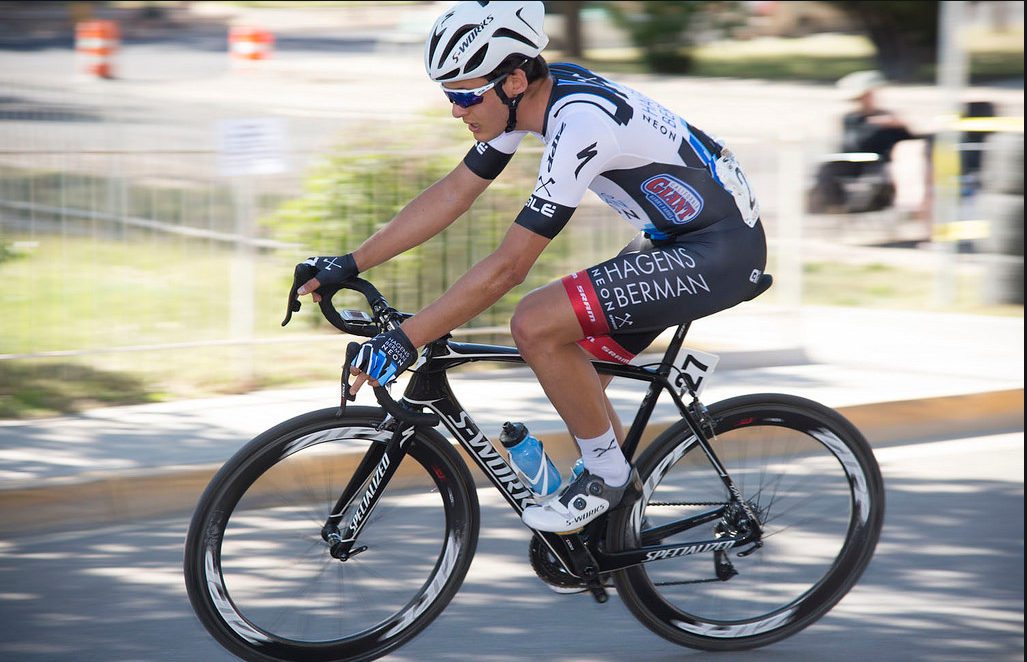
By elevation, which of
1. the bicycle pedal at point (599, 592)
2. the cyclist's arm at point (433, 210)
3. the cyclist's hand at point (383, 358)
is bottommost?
the bicycle pedal at point (599, 592)

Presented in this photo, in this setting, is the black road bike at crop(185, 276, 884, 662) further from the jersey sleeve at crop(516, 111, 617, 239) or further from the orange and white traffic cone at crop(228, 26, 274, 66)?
the orange and white traffic cone at crop(228, 26, 274, 66)

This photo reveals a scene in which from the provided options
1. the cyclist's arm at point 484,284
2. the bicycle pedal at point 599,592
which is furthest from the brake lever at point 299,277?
the bicycle pedal at point 599,592

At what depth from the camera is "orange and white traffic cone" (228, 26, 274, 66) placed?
23.7 meters

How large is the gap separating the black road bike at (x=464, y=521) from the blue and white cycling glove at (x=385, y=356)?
0.51 feet

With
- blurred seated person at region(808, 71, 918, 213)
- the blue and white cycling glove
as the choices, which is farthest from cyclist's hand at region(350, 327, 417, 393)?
blurred seated person at region(808, 71, 918, 213)

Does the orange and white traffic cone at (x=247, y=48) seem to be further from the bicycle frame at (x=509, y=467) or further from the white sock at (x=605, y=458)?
the white sock at (x=605, y=458)

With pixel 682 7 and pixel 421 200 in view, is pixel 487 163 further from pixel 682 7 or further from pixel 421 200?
pixel 682 7

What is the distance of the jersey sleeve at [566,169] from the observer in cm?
324

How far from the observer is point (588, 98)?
338cm

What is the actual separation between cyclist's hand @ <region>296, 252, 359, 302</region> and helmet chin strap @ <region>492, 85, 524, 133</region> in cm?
64

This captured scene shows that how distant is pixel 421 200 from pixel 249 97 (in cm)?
1804

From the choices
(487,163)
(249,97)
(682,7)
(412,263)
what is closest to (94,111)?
(249,97)

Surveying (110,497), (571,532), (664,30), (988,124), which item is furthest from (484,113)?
(664,30)

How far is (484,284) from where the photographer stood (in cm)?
325
